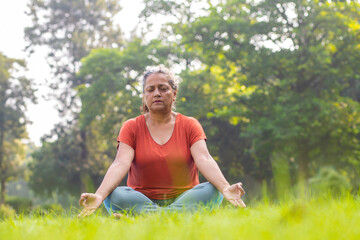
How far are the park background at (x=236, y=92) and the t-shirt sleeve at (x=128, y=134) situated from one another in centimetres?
783

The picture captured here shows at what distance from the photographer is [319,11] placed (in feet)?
53.3

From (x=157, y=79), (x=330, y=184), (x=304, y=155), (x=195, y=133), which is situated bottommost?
(x=330, y=184)

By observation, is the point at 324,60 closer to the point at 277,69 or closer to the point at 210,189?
the point at 277,69

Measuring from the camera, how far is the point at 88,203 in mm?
3299

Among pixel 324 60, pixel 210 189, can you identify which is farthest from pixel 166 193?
pixel 324 60

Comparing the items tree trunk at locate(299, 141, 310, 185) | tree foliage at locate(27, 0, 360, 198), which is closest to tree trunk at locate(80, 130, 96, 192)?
tree foliage at locate(27, 0, 360, 198)

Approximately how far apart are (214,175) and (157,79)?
114 cm

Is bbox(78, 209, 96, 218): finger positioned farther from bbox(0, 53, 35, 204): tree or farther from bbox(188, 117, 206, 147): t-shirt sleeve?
bbox(0, 53, 35, 204): tree

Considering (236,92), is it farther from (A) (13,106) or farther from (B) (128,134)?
(A) (13,106)

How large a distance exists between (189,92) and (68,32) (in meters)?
13.5

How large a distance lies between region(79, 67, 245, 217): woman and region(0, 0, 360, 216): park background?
24.9 ft

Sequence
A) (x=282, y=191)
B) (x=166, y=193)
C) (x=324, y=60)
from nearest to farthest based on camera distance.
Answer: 1. (x=282, y=191)
2. (x=166, y=193)
3. (x=324, y=60)

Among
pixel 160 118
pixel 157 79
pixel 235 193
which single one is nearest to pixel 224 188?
pixel 235 193

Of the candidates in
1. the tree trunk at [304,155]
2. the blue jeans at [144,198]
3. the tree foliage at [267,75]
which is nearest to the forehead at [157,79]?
the blue jeans at [144,198]
